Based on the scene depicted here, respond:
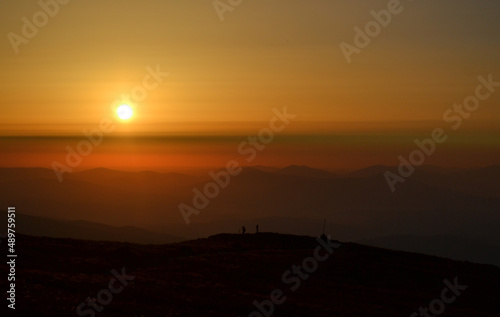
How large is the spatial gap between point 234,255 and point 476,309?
1723cm

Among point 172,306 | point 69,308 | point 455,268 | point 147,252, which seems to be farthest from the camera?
point 455,268

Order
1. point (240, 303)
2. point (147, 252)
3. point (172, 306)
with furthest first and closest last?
point (147, 252)
point (240, 303)
point (172, 306)

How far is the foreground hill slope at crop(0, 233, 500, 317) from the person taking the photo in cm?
3131

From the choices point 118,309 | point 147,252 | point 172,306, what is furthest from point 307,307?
point 147,252

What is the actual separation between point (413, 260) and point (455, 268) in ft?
11.4

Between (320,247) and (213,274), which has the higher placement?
(320,247)

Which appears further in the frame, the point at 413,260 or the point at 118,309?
the point at 413,260

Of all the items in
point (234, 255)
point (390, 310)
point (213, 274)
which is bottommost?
point (390, 310)

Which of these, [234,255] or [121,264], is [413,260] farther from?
[121,264]

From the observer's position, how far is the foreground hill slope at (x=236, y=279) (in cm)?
3131

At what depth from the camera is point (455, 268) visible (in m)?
52.0

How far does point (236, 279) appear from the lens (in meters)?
39.4

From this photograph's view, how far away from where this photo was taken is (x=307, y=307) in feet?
111

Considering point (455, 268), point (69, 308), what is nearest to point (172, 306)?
point (69, 308)
